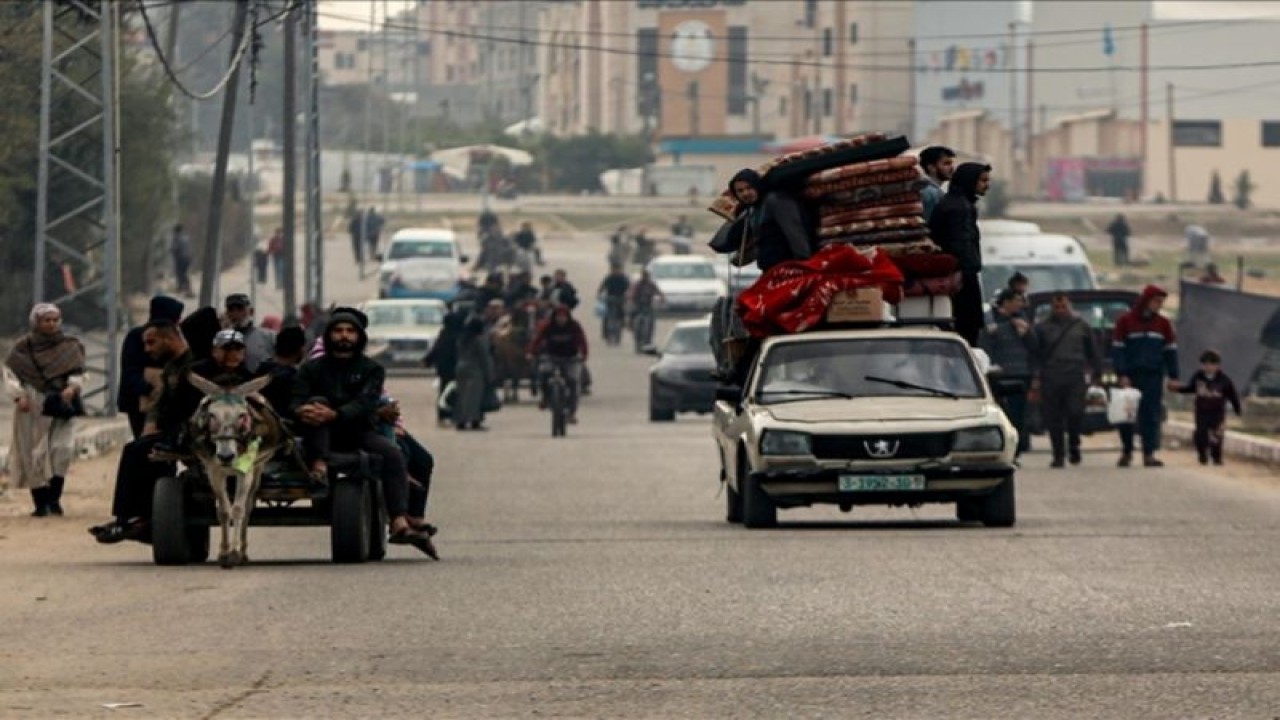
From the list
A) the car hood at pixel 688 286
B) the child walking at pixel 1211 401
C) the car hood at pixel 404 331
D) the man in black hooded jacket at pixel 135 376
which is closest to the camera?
the man in black hooded jacket at pixel 135 376

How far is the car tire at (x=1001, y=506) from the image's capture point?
764 inches

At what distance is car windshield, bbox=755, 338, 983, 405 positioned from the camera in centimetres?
1980

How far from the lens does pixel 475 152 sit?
146125mm

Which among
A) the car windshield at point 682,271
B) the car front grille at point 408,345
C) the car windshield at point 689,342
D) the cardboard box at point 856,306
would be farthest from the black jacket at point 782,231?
the car windshield at point 682,271

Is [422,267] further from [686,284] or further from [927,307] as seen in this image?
[927,307]

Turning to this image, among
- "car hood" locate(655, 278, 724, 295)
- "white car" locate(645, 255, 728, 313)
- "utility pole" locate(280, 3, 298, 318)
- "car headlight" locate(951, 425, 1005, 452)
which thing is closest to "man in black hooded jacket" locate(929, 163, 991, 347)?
"car headlight" locate(951, 425, 1005, 452)

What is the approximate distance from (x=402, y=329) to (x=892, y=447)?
121 feet

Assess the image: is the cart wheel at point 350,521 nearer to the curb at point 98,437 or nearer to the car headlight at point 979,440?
the car headlight at point 979,440

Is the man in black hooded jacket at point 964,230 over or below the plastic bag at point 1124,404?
over

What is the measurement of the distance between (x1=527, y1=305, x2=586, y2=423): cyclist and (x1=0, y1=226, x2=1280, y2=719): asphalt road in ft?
52.0

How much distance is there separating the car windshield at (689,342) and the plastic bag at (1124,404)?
41.4ft

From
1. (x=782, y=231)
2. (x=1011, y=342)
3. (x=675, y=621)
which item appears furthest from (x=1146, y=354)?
(x=675, y=621)

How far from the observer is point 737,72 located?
176m

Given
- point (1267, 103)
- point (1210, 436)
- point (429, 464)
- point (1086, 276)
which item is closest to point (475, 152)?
point (1267, 103)
